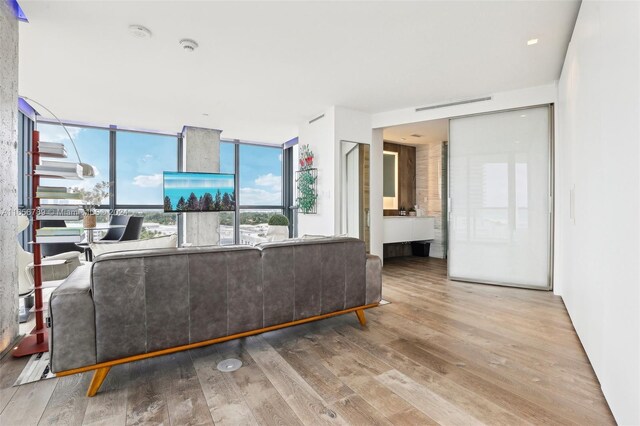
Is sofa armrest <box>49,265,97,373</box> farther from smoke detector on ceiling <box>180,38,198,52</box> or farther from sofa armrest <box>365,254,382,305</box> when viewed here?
smoke detector on ceiling <box>180,38,198,52</box>

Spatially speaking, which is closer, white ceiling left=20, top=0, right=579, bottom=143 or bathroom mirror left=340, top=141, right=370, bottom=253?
white ceiling left=20, top=0, right=579, bottom=143

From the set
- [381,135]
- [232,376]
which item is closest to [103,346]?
[232,376]

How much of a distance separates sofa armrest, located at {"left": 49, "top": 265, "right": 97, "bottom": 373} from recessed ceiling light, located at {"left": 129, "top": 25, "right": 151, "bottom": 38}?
226 cm

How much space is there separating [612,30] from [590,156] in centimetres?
82

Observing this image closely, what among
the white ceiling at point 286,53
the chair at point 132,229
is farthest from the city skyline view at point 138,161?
the chair at point 132,229

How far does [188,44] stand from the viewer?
3.06 m

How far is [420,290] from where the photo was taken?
4.06 meters

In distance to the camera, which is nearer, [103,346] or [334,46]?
[103,346]

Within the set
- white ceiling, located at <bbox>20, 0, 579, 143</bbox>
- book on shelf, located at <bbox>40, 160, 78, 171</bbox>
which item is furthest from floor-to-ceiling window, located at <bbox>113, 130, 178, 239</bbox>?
book on shelf, located at <bbox>40, 160, 78, 171</bbox>

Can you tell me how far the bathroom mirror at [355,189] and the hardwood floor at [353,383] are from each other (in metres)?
2.49

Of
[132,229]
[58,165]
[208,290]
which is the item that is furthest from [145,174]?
[208,290]

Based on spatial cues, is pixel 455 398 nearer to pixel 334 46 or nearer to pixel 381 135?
pixel 334 46

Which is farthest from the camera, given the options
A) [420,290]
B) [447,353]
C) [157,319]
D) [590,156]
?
[420,290]

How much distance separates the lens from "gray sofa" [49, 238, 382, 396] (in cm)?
169
